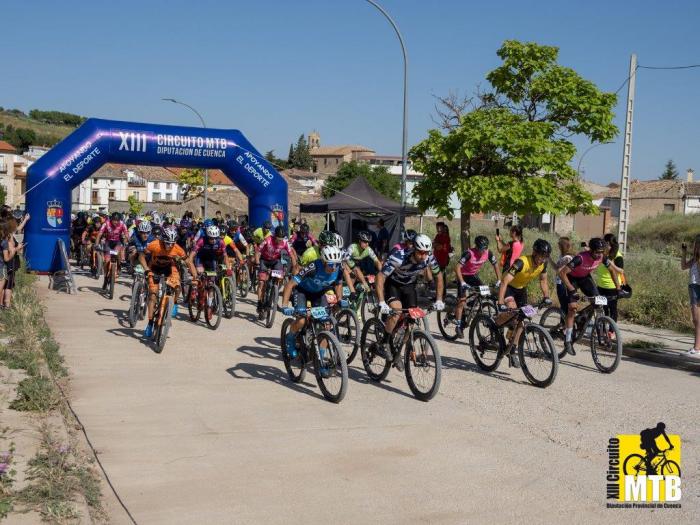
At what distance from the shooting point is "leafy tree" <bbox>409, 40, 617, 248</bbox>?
17.7 metres

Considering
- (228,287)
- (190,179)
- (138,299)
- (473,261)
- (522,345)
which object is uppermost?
(190,179)

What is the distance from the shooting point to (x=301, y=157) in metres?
155

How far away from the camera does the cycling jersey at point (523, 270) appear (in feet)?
30.7

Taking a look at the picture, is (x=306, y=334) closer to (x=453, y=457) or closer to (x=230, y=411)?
(x=230, y=411)

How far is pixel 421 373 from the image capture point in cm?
833

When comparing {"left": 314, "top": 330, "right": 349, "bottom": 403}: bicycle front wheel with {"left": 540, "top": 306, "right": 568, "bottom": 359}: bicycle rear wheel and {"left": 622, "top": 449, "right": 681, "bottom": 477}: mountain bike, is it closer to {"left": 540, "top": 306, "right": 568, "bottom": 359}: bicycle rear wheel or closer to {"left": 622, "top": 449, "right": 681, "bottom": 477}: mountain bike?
{"left": 622, "top": 449, "right": 681, "bottom": 477}: mountain bike

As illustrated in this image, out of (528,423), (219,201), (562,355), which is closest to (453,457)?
(528,423)

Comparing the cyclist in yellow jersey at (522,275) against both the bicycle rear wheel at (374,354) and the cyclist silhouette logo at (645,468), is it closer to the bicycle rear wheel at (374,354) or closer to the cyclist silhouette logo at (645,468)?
the bicycle rear wheel at (374,354)

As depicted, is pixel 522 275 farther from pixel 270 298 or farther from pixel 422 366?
pixel 270 298

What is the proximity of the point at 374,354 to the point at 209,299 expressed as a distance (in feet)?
A: 15.5

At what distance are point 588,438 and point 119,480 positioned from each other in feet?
13.3

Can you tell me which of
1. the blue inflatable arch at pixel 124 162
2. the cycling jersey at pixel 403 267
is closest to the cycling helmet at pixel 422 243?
the cycling jersey at pixel 403 267

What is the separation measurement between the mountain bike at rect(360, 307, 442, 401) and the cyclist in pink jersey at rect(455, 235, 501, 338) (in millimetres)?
3105

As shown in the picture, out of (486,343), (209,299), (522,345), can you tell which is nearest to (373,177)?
(209,299)
